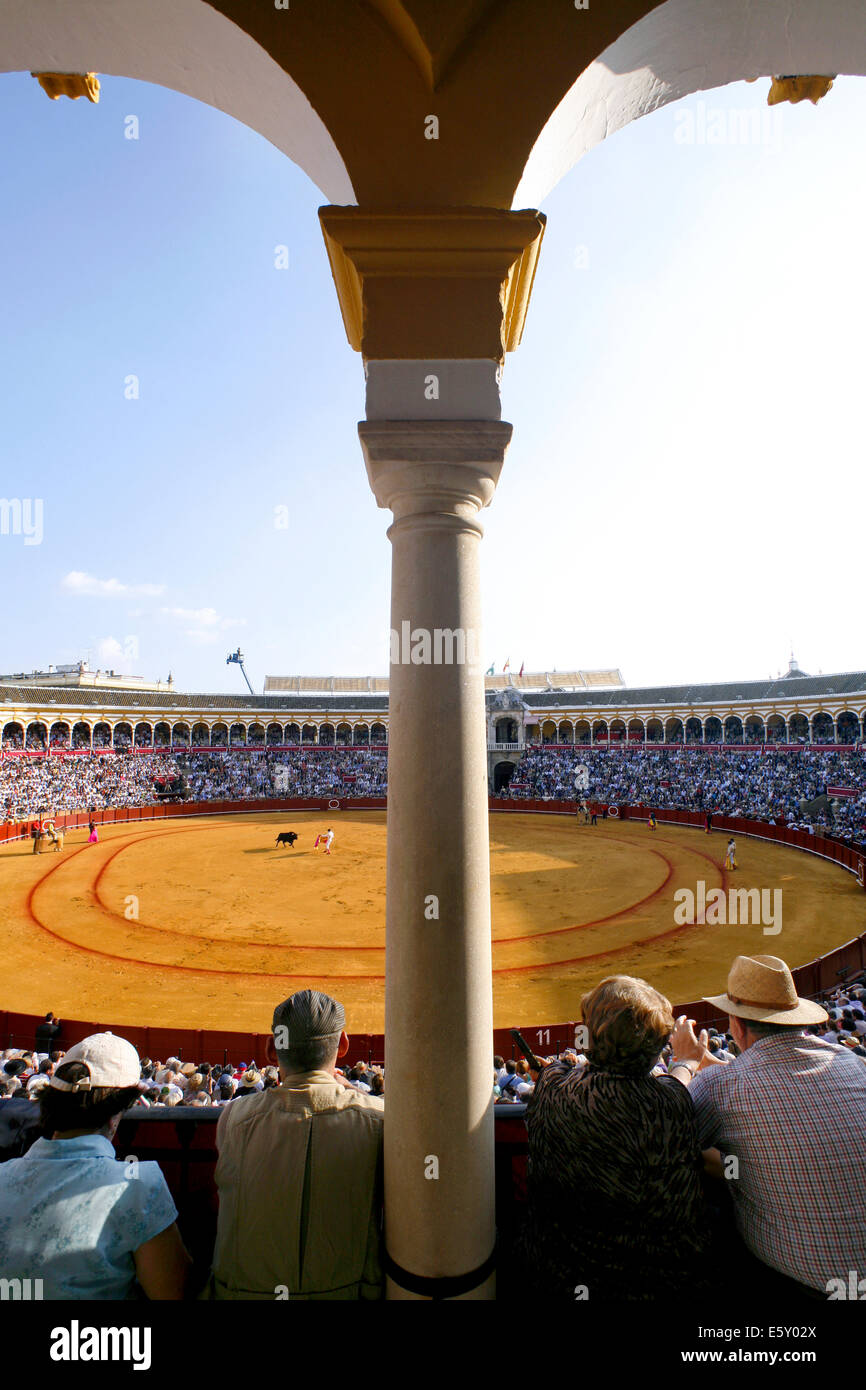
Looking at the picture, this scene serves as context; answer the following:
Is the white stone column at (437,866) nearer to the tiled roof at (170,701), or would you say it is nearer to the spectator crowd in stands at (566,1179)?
the spectator crowd in stands at (566,1179)

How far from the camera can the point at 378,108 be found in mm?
2801

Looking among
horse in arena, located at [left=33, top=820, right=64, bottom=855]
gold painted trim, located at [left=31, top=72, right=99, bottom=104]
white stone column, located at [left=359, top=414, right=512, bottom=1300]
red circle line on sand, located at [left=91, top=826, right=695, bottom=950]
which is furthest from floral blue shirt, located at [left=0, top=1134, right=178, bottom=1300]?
horse in arena, located at [left=33, top=820, right=64, bottom=855]

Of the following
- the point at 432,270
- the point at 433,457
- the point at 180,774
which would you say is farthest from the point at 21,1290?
the point at 180,774

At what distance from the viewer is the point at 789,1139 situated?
2.10 metres

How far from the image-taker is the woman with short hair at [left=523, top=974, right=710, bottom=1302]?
1990 millimetres

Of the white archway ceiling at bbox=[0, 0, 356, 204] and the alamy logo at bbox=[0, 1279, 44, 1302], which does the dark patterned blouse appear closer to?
the alamy logo at bbox=[0, 1279, 44, 1302]

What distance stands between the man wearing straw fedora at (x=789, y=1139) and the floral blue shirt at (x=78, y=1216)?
183 cm

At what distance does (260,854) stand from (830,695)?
34619 millimetres

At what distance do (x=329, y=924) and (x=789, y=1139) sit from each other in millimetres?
15214

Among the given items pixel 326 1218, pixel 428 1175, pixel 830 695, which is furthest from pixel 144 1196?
pixel 830 695

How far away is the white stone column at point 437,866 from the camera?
7.38ft

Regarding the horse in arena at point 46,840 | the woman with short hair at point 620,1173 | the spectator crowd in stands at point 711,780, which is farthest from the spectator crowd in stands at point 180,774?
the woman with short hair at point 620,1173
